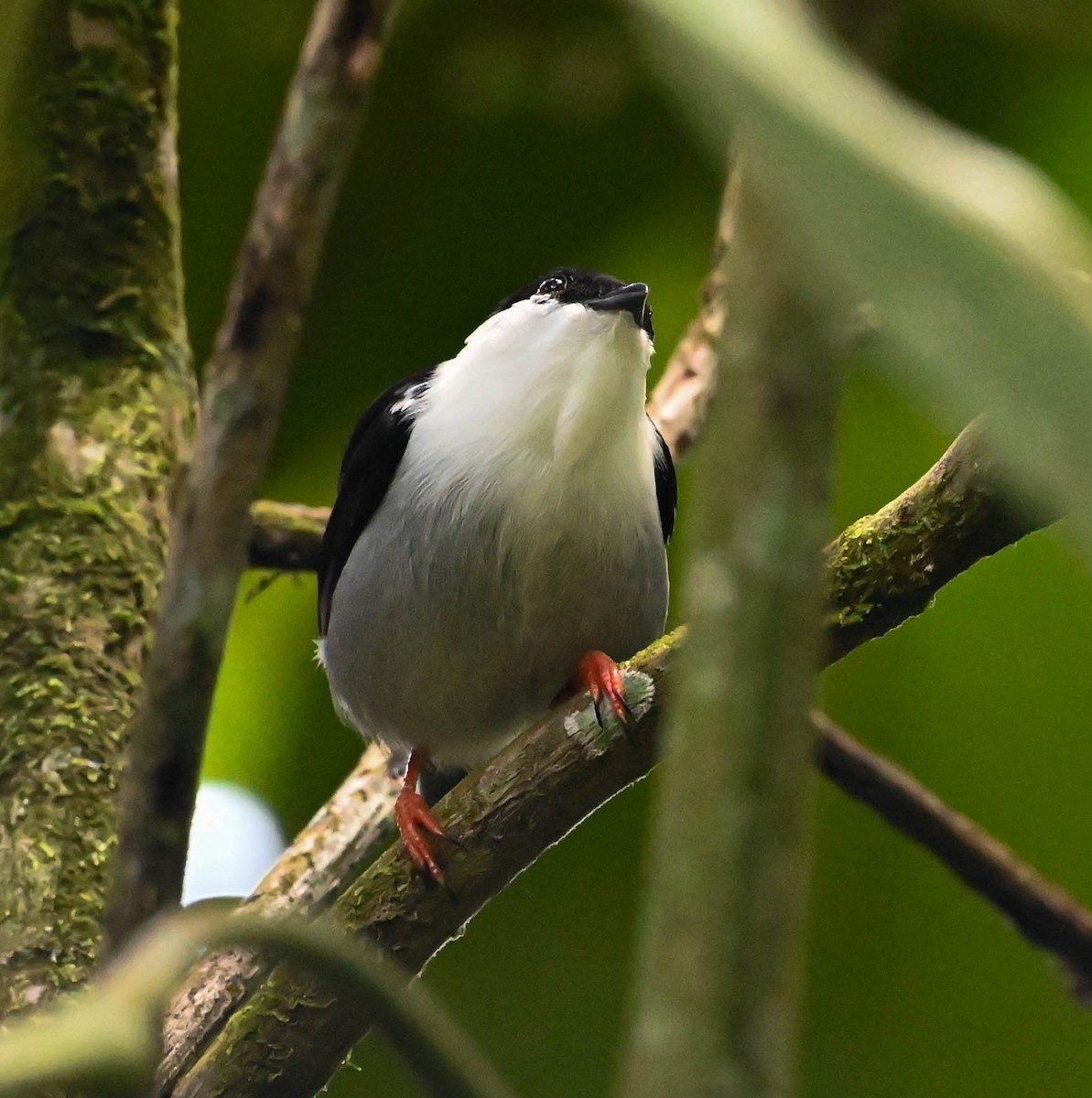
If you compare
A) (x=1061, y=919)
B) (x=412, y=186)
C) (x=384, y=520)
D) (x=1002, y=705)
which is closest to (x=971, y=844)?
(x=1061, y=919)

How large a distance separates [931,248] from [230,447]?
59.3 inches

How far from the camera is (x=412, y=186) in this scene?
425 centimetres

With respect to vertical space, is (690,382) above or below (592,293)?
below

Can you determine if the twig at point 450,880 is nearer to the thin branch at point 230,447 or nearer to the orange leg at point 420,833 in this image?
the orange leg at point 420,833

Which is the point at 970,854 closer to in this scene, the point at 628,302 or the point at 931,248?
the point at 628,302

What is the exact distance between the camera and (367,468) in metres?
2.99

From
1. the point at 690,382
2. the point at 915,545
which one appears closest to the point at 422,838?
the point at 915,545

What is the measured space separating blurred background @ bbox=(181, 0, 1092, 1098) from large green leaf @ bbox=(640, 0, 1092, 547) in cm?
358

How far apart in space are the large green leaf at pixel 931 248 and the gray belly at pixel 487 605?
2.23 metres

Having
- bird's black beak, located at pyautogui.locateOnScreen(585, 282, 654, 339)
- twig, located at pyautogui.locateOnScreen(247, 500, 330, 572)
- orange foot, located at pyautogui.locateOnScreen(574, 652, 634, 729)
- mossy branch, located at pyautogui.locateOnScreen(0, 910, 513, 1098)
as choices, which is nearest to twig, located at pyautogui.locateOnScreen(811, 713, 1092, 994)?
orange foot, located at pyautogui.locateOnScreen(574, 652, 634, 729)

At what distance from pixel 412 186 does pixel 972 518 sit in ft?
9.20

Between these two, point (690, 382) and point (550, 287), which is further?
point (690, 382)

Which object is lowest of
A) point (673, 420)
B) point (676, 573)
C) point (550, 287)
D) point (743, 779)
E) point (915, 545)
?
point (676, 573)

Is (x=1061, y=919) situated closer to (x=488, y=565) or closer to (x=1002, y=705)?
(x=488, y=565)
